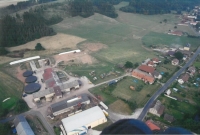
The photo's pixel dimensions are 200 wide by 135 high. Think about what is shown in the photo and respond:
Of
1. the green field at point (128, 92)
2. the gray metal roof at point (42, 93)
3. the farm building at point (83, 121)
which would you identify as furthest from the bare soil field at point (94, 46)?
the farm building at point (83, 121)

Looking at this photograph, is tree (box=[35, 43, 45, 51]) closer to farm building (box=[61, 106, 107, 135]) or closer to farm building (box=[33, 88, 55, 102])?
farm building (box=[33, 88, 55, 102])

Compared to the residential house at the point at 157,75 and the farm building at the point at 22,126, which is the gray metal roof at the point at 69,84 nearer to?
the farm building at the point at 22,126

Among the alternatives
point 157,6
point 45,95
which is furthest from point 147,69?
point 157,6

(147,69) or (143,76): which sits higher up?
(147,69)

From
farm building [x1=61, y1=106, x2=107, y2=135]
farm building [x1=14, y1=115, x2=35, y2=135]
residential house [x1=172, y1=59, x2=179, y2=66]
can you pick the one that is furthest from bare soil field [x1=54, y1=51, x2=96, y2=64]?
farm building [x1=14, y1=115, x2=35, y2=135]

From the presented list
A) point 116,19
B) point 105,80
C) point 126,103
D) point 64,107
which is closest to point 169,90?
point 126,103

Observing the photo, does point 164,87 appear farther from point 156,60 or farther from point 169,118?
point 156,60
